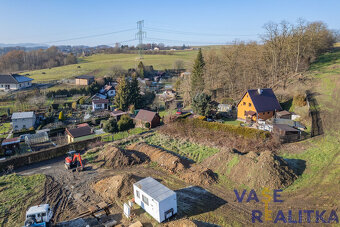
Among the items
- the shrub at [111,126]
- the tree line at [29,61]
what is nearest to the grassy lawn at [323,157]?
the shrub at [111,126]

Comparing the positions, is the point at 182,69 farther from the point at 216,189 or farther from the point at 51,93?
the point at 216,189

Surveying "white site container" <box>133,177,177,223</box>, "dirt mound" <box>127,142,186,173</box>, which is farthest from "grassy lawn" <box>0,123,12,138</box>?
"white site container" <box>133,177,177,223</box>

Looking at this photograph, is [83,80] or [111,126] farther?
[83,80]

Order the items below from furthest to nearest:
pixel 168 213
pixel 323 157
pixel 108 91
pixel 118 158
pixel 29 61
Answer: pixel 29 61
pixel 108 91
pixel 118 158
pixel 323 157
pixel 168 213

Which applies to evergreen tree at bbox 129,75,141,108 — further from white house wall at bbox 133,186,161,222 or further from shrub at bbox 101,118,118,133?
white house wall at bbox 133,186,161,222

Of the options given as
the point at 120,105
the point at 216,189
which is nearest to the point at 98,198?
the point at 216,189

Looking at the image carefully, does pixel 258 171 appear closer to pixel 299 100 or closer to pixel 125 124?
pixel 299 100

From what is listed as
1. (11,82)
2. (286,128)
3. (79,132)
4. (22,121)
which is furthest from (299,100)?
(11,82)
